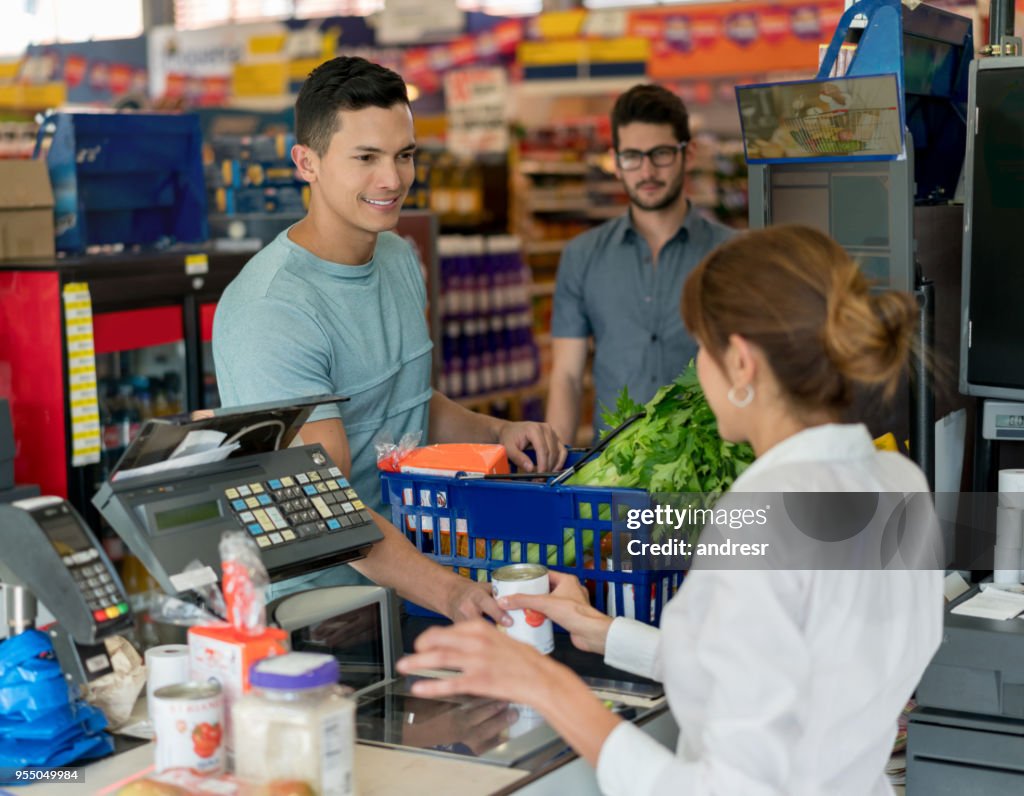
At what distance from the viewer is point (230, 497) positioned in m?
1.96

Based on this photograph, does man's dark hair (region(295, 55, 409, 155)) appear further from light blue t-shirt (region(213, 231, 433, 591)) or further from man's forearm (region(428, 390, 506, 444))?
man's forearm (region(428, 390, 506, 444))

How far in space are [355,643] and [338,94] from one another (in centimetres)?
128

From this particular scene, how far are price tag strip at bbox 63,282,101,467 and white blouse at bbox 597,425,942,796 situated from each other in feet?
11.4

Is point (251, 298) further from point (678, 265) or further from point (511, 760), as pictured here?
point (678, 265)

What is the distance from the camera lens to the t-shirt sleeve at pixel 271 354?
258 centimetres

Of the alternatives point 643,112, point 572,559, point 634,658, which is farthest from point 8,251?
point 634,658

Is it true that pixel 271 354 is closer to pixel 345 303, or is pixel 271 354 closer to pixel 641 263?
pixel 345 303

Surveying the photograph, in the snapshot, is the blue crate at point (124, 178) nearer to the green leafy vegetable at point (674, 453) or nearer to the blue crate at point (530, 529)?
the blue crate at point (530, 529)

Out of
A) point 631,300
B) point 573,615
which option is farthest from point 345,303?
point 631,300

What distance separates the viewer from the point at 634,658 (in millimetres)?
2117

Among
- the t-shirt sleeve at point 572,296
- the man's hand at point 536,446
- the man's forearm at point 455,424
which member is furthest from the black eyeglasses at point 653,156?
the man's hand at point 536,446

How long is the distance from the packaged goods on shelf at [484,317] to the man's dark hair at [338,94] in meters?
4.70

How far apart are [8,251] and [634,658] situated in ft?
11.5

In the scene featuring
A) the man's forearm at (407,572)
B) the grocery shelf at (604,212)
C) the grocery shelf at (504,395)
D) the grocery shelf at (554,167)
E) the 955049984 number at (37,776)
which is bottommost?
the grocery shelf at (504,395)
